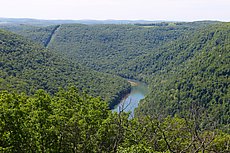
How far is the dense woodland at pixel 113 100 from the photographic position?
2111 centimetres

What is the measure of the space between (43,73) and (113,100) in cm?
2410

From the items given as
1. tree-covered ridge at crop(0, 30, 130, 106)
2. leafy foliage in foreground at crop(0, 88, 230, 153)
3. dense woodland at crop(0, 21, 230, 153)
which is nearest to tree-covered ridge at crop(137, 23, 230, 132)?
dense woodland at crop(0, 21, 230, 153)

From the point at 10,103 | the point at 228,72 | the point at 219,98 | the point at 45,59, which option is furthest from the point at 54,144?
the point at 45,59

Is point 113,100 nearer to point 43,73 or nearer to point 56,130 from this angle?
point 43,73

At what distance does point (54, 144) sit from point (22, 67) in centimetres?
7942

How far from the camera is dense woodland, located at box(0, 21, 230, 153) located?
21109 millimetres

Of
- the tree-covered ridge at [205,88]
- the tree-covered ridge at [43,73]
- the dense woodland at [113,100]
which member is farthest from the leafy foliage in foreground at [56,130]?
the tree-covered ridge at [43,73]

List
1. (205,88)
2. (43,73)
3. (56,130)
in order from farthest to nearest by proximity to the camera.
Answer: (43,73) < (205,88) < (56,130)

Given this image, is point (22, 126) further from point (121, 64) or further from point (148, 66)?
point (121, 64)

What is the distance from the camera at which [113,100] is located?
109562 millimetres

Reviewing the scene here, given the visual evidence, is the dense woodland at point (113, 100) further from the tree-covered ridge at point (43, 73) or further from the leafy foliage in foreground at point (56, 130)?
the tree-covered ridge at point (43, 73)

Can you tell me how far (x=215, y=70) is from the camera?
98.8 metres

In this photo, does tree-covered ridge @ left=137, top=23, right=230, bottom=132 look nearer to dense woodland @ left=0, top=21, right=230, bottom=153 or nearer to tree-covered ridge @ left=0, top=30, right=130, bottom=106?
dense woodland @ left=0, top=21, right=230, bottom=153

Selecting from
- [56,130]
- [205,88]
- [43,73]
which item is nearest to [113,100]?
[43,73]
